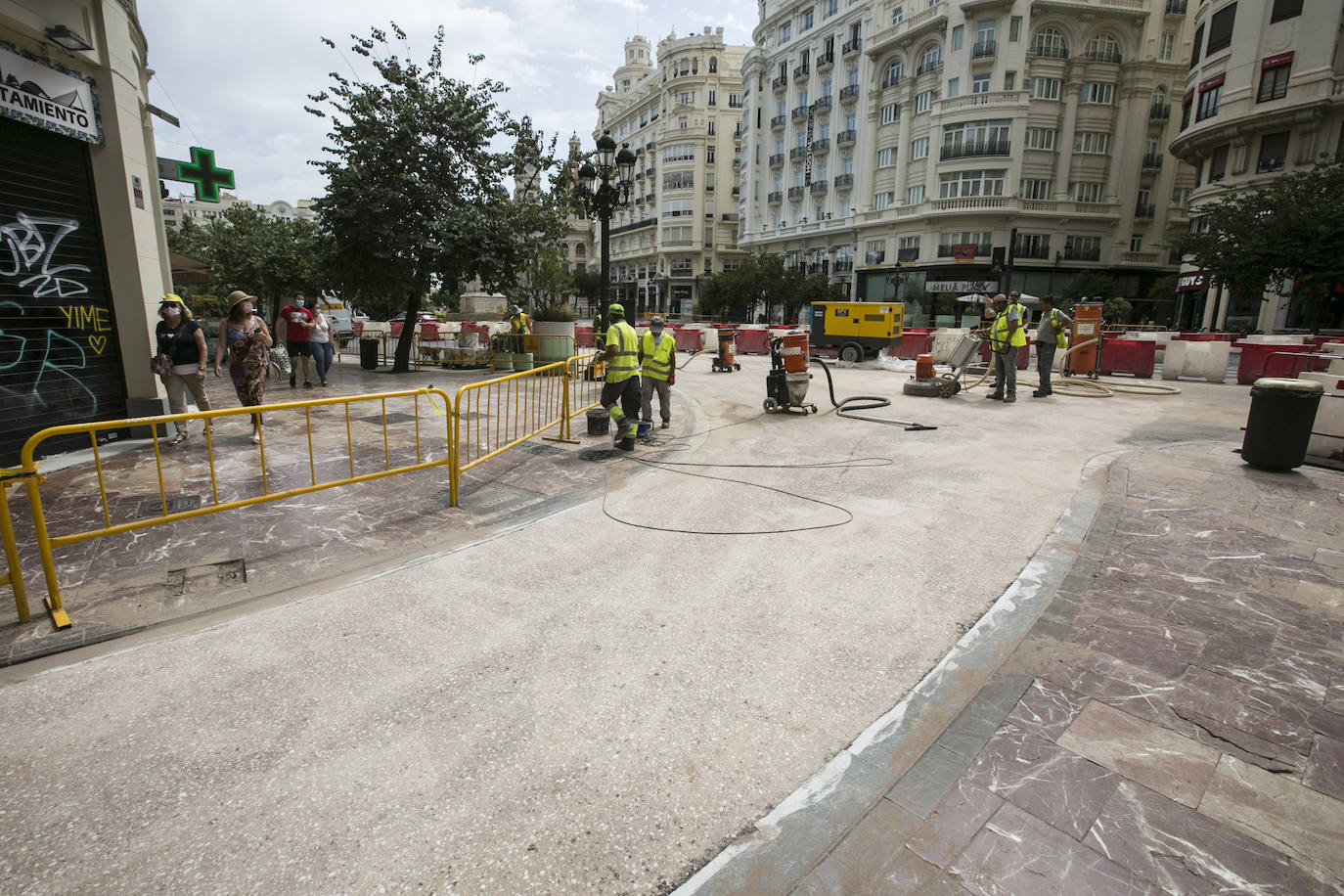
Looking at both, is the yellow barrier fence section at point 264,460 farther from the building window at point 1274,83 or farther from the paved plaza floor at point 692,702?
the building window at point 1274,83

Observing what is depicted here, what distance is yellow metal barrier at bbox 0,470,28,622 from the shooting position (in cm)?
363

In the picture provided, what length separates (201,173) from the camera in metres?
10.1

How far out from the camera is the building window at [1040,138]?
1662 inches

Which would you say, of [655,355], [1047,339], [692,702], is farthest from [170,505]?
[1047,339]

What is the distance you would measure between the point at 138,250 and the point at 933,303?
45.2m

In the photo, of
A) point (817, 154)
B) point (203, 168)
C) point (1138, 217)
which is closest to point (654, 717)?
point (203, 168)

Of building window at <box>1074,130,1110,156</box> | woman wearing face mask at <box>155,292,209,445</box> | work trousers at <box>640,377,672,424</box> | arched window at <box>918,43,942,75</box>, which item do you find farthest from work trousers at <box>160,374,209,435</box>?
building window at <box>1074,130,1110,156</box>

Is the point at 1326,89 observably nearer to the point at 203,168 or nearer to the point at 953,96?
the point at 953,96

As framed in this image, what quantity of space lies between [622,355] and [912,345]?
16996mm

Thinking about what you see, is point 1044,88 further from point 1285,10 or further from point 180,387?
point 180,387

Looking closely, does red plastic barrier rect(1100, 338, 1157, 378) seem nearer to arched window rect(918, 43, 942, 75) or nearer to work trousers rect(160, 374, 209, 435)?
work trousers rect(160, 374, 209, 435)

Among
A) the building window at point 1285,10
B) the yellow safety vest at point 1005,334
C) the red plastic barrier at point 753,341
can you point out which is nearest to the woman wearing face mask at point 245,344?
the yellow safety vest at point 1005,334

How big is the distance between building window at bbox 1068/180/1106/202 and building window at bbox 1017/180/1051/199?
164 centimetres

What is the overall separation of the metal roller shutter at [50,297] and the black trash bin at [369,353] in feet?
33.1
